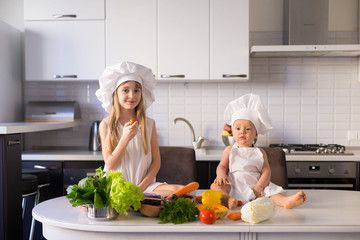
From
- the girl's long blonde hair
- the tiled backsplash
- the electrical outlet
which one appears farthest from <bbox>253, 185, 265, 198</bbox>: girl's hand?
the electrical outlet

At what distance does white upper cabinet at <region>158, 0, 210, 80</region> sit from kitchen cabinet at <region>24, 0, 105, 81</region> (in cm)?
50

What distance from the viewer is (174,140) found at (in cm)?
371

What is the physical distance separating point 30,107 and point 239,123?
7.11 ft

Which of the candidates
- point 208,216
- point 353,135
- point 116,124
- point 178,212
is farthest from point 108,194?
point 353,135

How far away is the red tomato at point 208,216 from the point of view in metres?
1.41

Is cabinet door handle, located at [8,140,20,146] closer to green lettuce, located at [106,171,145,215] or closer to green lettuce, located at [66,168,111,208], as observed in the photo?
green lettuce, located at [66,168,111,208]


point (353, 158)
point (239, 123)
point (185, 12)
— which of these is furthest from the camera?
point (185, 12)

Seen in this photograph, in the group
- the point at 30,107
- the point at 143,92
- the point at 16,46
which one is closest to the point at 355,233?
the point at 143,92

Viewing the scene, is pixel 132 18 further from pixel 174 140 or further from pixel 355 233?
pixel 355 233

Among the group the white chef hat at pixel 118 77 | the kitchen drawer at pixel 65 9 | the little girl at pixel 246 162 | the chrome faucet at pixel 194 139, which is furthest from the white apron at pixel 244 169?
the kitchen drawer at pixel 65 9

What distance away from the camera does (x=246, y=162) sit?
6.43 ft

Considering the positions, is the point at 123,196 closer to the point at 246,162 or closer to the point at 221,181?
the point at 221,181

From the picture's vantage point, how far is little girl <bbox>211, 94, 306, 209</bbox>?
73.9 inches

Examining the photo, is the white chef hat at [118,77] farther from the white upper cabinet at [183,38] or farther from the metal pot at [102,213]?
the white upper cabinet at [183,38]
